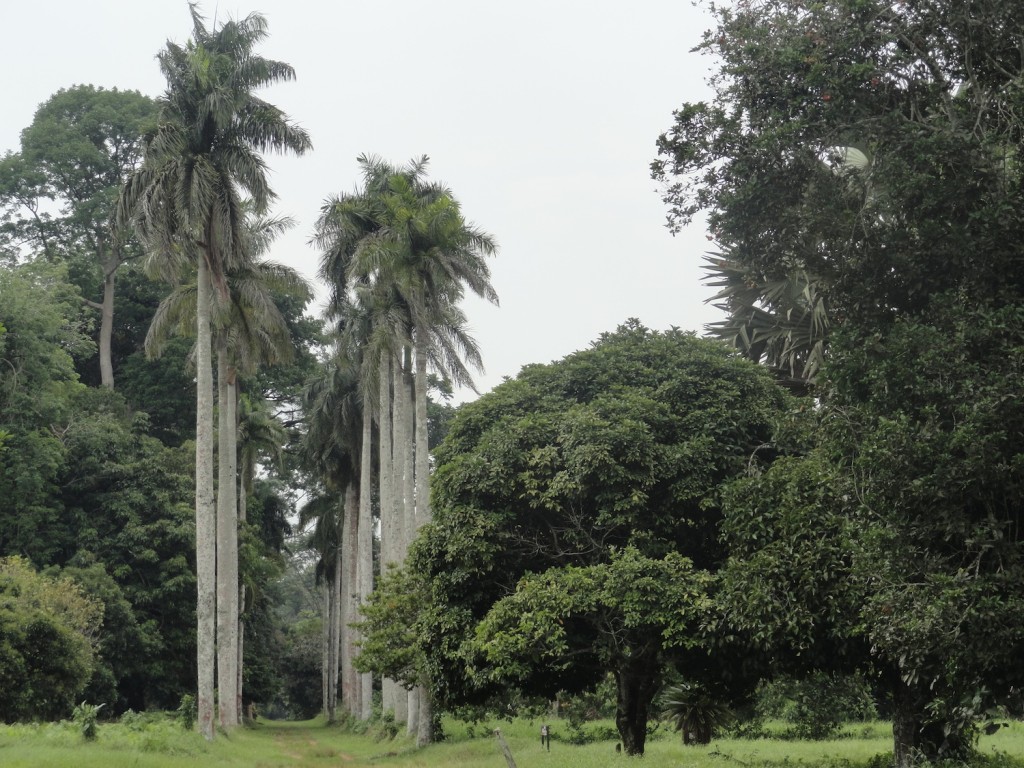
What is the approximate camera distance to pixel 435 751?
29672 millimetres

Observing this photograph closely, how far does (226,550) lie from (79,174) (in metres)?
30.7

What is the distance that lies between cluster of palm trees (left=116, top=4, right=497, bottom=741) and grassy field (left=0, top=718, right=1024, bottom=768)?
6.41ft

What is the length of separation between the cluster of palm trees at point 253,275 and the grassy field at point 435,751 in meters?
1.95

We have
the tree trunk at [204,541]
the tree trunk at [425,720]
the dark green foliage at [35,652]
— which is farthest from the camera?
the tree trunk at [425,720]

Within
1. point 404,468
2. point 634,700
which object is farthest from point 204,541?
point 634,700

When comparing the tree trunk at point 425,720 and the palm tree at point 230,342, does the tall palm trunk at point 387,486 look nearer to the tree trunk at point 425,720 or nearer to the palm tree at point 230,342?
the palm tree at point 230,342

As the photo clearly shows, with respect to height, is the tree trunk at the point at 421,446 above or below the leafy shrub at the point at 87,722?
above

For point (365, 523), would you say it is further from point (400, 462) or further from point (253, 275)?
point (253, 275)

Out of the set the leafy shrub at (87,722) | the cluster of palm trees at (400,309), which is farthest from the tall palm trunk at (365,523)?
the leafy shrub at (87,722)

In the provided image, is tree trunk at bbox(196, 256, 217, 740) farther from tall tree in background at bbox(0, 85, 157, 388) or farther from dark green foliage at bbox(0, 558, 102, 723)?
tall tree in background at bbox(0, 85, 157, 388)

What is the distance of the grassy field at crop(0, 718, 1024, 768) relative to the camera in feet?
62.0

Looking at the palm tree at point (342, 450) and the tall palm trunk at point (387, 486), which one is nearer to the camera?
the tall palm trunk at point (387, 486)

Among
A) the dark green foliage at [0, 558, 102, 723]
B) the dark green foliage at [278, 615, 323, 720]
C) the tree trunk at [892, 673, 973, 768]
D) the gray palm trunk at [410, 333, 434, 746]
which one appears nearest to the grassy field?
the tree trunk at [892, 673, 973, 768]

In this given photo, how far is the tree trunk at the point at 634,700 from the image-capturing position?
74.0 ft
